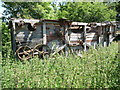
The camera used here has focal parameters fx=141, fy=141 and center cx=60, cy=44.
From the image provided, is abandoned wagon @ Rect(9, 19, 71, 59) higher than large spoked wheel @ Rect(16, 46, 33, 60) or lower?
higher

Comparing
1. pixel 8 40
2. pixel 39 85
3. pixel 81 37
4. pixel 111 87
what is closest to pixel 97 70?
pixel 111 87

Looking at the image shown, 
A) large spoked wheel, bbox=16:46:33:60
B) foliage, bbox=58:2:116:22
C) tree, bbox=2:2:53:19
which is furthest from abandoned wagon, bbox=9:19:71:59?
foliage, bbox=58:2:116:22

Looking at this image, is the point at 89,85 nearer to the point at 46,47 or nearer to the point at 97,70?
the point at 97,70

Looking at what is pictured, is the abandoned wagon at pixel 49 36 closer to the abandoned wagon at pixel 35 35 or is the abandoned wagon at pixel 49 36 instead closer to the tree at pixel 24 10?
the abandoned wagon at pixel 35 35

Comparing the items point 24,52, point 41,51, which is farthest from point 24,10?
point 24,52

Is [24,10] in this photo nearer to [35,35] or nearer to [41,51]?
[35,35]

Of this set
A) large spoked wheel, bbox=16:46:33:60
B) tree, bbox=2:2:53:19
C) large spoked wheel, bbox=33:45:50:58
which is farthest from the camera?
tree, bbox=2:2:53:19

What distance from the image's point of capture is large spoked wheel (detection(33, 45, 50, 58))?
514 cm

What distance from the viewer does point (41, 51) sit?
534 cm

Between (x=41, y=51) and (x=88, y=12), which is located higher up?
(x=88, y=12)

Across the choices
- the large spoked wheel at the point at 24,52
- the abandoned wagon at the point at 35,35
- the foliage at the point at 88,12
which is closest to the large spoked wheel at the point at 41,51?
the abandoned wagon at the point at 35,35

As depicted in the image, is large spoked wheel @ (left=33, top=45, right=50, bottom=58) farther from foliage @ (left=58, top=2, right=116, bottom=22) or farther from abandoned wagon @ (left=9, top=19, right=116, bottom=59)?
foliage @ (left=58, top=2, right=116, bottom=22)

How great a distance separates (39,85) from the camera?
2033mm

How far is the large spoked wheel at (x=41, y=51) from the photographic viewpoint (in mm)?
5145
